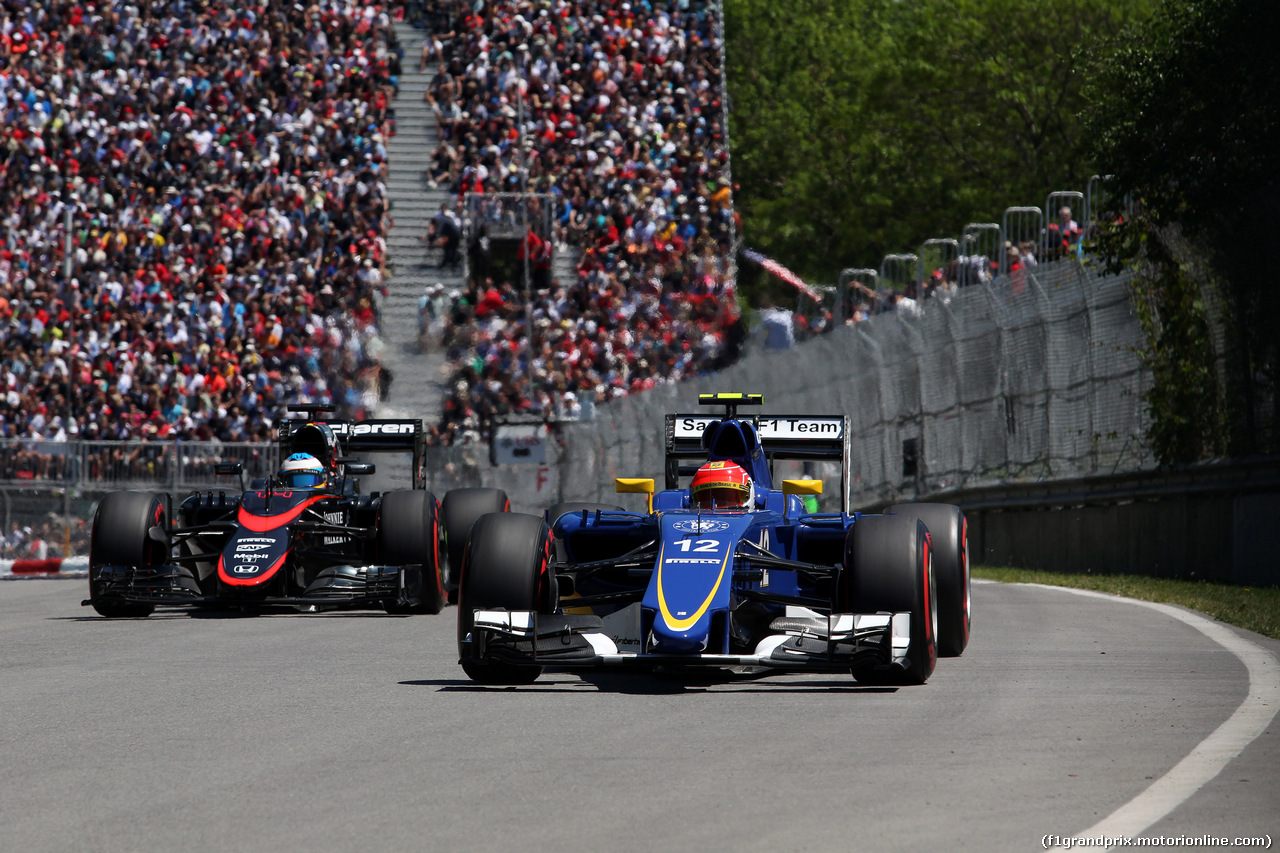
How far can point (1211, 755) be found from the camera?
20.8 ft

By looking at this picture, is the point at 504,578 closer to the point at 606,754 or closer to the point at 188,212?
the point at 606,754

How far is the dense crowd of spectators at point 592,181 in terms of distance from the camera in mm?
35062

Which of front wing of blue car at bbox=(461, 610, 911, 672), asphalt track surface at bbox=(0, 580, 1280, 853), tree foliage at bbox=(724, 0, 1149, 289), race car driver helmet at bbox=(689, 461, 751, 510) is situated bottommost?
asphalt track surface at bbox=(0, 580, 1280, 853)

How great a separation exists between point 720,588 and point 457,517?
7176 mm

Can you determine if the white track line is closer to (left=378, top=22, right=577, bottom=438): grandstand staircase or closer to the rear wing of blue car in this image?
the rear wing of blue car

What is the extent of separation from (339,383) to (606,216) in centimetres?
683

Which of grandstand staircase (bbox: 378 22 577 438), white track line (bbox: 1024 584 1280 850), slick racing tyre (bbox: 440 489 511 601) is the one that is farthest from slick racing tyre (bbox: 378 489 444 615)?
grandstand staircase (bbox: 378 22 577 438)

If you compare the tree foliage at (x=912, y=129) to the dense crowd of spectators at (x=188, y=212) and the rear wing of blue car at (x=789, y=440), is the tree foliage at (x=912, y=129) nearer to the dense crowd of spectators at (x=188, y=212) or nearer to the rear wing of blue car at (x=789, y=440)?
the dense crowd of spectators at (x=188, y=212)

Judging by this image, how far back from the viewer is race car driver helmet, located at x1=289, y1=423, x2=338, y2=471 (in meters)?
15.3

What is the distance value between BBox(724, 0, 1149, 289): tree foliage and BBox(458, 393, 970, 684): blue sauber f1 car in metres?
27.0

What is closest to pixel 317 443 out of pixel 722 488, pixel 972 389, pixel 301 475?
pixel 301 475

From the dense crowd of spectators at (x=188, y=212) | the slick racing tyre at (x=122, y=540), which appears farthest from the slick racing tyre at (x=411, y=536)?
the dense crowd of spectators at (x=188, y=212)

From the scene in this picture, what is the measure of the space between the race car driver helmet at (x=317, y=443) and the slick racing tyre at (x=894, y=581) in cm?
747

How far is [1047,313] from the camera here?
18.7m
